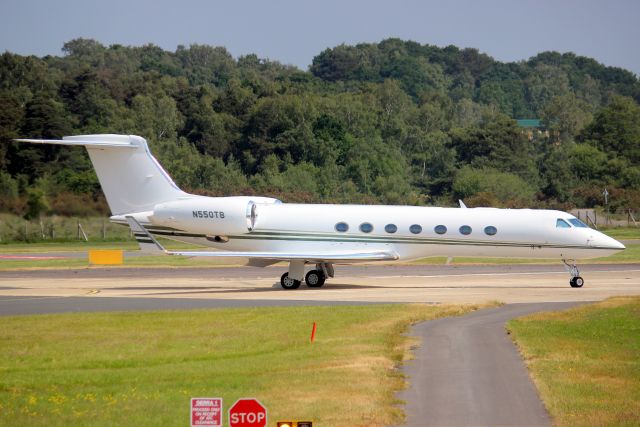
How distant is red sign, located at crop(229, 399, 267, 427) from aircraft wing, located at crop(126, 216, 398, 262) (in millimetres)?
17963

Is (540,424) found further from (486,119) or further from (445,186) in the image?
(486,119)

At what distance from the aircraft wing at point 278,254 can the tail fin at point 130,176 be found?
1922 millimetres

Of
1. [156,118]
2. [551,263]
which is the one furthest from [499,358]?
[156,118]

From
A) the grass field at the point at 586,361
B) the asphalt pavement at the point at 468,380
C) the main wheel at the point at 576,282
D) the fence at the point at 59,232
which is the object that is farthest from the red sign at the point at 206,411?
the fence at the point at 59,232

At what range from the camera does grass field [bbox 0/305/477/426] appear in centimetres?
1301

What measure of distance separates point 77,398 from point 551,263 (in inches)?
1137

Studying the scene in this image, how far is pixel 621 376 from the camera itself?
15.2 m

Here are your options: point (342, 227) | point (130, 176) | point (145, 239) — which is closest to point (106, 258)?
point (130, 176)

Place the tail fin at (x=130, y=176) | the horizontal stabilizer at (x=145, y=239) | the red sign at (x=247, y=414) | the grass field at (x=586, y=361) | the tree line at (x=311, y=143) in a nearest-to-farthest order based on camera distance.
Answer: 1. the red sign at (x=247, y=414)
2. the grass field at (x=586, y=361)
3. the horizontal stabilizer at (x=145, y=239)
4. the tail fin at (x=130, y=176)
5. the tree line at (x=311, y=143)

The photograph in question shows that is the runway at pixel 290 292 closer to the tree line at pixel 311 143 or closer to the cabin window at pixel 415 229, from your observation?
the cabin window at pixel 415 229

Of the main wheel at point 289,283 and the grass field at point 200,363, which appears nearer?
the grass field at point 200,363

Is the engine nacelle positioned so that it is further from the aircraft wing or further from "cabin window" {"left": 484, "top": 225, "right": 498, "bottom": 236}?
"cabin window" {"left": 484, "top": 225, "right": 498, "bottom": 236}

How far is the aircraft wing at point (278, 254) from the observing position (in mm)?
27594

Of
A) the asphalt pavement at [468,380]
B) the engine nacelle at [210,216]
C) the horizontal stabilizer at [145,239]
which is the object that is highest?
the engine nacelle at [210,216]
